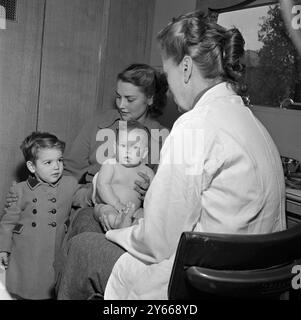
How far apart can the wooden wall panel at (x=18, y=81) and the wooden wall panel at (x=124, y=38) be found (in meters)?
0.45

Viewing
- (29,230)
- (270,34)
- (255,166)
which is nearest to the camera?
(255,166)

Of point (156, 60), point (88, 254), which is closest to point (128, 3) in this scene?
point (156, 60)

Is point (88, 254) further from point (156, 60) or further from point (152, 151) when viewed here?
point (156, 60)

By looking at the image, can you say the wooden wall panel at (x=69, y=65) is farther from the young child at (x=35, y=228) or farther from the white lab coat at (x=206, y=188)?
the white lab coat at (x=206, y=188)

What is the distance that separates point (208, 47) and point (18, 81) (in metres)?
1.57

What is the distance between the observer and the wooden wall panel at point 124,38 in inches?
111

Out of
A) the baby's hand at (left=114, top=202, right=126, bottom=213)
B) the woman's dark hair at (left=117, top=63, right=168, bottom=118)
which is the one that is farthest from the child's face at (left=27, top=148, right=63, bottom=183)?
the woman's dark hair at (left=117, top=63, right=168, bottom=118)

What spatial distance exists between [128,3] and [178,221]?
2106 mm

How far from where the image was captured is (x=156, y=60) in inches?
116

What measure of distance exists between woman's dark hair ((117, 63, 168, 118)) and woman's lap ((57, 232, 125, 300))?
40.3 inches

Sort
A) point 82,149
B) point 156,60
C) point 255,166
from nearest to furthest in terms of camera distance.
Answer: point 255,166 → point 82,149 → point 156,60

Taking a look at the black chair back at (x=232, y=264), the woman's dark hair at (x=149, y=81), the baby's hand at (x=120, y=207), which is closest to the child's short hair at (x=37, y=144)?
the baby's hand at (x=120, y=207)
